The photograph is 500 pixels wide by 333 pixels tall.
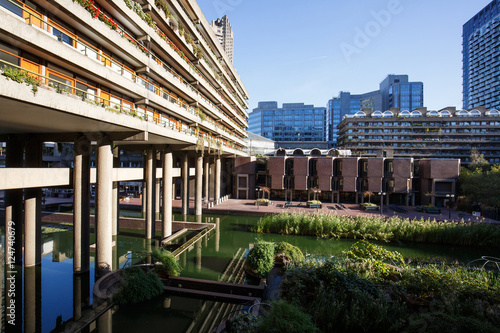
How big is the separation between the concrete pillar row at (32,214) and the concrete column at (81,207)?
205 cm

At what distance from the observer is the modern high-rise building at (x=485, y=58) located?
9081 cm

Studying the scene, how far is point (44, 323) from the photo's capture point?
9242mm

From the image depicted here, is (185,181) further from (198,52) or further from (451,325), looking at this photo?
(451,325)

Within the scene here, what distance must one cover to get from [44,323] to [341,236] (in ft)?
60.4

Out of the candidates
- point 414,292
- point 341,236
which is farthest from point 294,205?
point 414,292

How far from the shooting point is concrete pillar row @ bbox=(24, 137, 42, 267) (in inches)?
521

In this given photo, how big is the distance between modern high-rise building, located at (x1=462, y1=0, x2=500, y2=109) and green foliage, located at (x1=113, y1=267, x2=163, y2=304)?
118 m

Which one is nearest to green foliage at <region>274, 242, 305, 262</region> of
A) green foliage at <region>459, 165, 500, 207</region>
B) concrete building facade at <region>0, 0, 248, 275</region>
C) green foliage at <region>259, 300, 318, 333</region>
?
green foliage at <region>259, 300, 318, 333</region>

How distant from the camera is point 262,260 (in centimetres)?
1258

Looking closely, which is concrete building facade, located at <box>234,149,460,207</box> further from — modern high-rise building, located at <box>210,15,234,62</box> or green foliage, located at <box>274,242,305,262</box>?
modern high-rise building, located at <box>210,15,234,62</box>

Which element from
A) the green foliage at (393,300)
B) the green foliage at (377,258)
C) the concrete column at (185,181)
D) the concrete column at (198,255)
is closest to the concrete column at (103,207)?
the concrete column at (198,255)

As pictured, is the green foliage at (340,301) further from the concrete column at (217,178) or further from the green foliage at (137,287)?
the concrete column at (217,178)

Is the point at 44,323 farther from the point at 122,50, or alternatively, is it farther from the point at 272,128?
the point at 272,128

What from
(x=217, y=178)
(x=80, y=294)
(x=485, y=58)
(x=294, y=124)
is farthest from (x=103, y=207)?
(x=485, y=58)
